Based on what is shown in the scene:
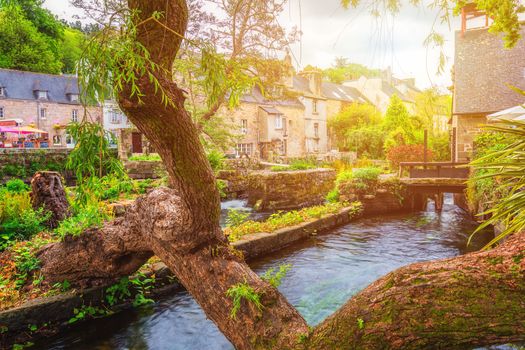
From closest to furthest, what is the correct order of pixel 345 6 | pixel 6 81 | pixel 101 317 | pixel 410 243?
pixel 345 6 < pixel 101 317 < pixel 410 243 < pixel 6 81

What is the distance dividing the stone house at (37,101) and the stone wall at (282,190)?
23720 mm

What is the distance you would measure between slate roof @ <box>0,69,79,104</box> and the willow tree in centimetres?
3354

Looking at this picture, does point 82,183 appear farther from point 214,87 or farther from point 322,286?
point 322,286

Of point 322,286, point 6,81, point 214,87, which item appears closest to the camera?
point 214,87

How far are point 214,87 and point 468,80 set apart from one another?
61.0ft

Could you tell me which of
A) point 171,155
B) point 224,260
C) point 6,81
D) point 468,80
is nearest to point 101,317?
point 224,260

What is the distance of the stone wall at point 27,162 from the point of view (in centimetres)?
1775

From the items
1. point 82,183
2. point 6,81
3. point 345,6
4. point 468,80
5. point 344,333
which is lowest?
point 344,333

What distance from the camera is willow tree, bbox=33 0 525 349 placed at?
6.21 ft

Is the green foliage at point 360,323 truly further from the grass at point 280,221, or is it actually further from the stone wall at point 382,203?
the stone wall at point 382,203

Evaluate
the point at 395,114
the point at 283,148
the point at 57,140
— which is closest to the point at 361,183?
the point at 395,114

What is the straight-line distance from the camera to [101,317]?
Result: 16.0 feet

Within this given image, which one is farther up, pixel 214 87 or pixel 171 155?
pixel 214 87

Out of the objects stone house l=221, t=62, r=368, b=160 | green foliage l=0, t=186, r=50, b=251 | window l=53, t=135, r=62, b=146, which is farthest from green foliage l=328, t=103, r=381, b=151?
green foliage l=0, t=186, r=50, b=251
